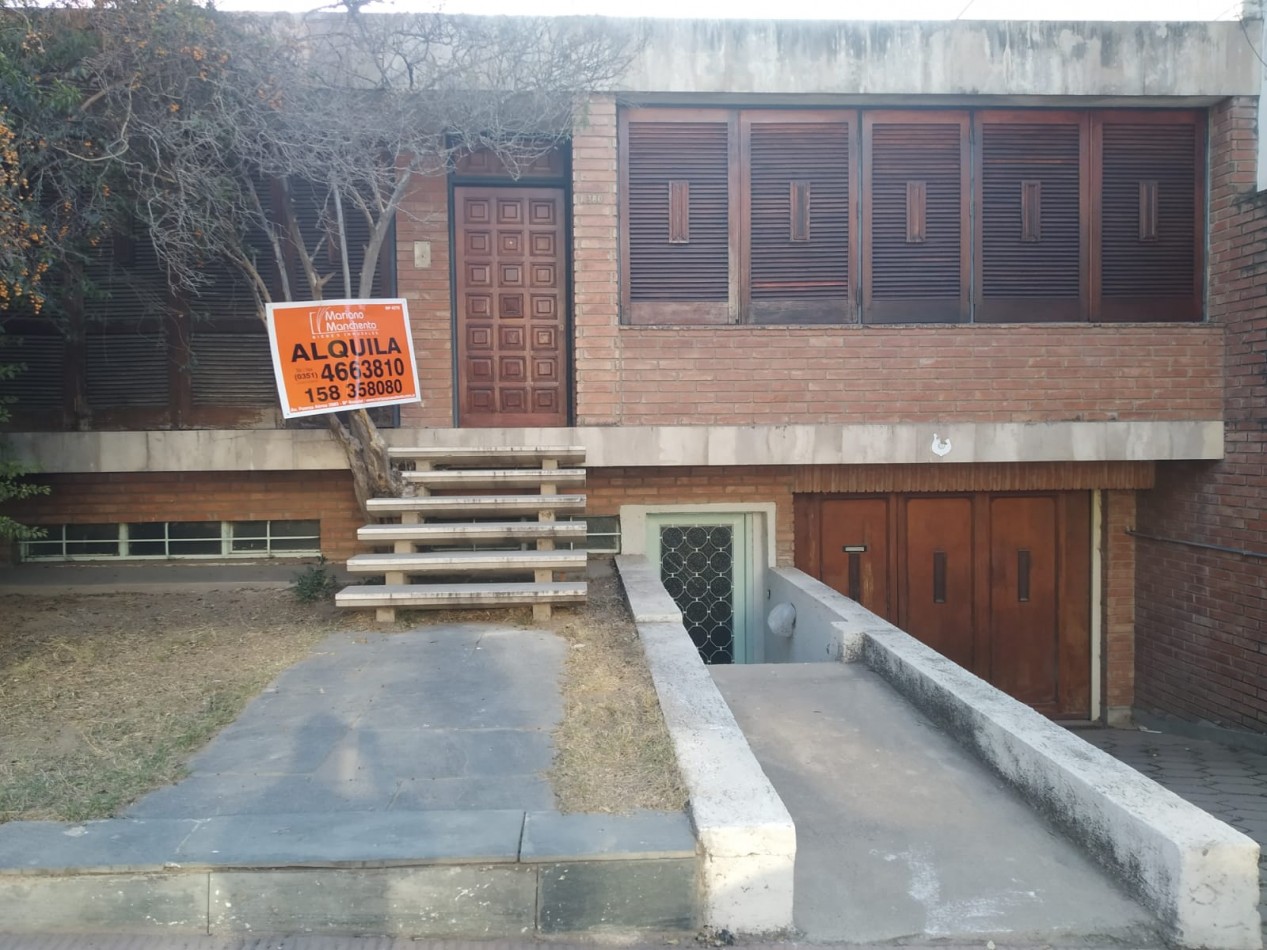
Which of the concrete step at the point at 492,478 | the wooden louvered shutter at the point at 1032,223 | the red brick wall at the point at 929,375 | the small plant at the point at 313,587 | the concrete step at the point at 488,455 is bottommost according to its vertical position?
the small plant at the point at 313,587

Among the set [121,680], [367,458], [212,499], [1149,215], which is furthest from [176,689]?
[1149,215]

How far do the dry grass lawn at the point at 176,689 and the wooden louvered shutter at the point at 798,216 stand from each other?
2.82 metres

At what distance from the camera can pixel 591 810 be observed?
3.07 meters

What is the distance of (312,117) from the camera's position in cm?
609

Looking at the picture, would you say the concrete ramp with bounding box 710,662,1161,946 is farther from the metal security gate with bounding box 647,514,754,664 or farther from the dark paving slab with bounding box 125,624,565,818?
the metal security gate with bounding box 647,514,754,664

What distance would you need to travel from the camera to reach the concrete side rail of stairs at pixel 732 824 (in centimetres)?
276

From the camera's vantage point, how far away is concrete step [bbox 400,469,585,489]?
655cm

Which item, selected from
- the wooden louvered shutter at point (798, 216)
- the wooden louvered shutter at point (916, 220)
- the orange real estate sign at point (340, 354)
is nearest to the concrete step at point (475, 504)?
the orange real estate sign at point (340, 354)

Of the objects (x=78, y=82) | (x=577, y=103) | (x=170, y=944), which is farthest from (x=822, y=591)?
(x=78, y=82)

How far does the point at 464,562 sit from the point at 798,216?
397 centimetres

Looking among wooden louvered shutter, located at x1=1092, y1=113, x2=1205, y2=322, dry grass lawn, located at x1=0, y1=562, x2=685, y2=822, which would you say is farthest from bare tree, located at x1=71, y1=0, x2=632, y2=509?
wooden louvered shutter, located at x1=1092, y1=113, x2=1205, y2=322

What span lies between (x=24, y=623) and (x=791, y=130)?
6.80 metres

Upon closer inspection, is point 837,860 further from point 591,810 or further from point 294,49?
point 294,49

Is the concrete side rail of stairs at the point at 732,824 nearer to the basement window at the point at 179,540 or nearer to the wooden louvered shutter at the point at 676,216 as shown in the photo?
the wooden louvered shutter at the point at 676,216
